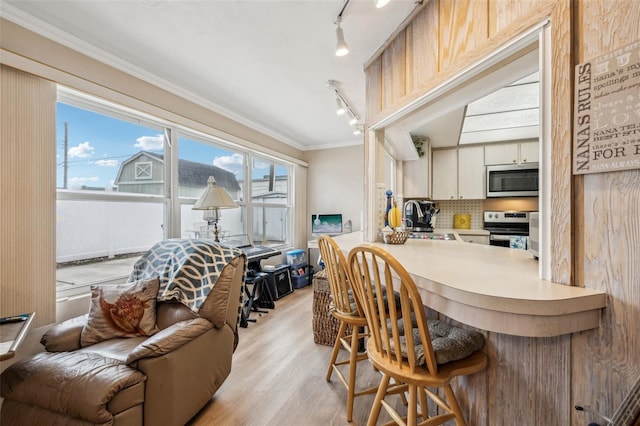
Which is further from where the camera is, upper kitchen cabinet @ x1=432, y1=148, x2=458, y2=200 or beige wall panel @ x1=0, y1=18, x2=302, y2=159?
upper kitchen cabinet @ x1=432, y1=148, x2=458, y2=200

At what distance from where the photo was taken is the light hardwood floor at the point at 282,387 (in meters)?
1.65

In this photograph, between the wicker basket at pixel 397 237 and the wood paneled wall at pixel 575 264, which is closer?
the wood paneled wall at pixel 575 264

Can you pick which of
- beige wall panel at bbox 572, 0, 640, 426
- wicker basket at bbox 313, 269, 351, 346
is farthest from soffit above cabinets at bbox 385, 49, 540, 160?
wicker basket at bbox 313, 269, 351, 346

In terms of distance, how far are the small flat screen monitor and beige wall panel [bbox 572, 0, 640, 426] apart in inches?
161

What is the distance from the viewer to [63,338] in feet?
5.36

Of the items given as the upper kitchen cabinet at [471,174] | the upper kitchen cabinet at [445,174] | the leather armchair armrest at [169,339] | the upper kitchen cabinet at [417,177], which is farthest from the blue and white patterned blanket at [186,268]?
the upper kitchen cabinet at [471,174]

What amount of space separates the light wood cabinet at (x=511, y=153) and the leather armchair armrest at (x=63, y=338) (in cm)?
491

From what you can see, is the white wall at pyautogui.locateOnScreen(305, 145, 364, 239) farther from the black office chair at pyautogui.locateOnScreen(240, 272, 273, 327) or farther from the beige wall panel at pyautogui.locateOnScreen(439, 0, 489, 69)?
the beige wall panel at pyautogui.locateOnScreen(439, 0, 489, 69)

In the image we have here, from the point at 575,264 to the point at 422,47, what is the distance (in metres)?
1.39

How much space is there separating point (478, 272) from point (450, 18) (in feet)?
4.16

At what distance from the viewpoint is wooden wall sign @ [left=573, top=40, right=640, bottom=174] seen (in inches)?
28.7

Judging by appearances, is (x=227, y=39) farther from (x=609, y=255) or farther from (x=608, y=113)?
(x=609, y=255)

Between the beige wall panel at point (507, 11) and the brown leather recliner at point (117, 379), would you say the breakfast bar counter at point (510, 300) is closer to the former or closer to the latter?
the beige wall panel at point (507, 11)

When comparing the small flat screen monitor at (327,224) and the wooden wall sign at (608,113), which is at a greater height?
the wooden wall sign at (608,113)
